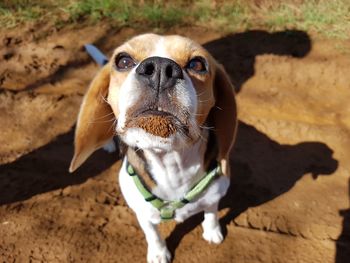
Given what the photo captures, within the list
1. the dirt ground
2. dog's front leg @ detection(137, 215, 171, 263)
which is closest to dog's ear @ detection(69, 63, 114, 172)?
dog's front leg @ detection(137, 215, 171, 263)

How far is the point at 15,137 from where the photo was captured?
15.0 feet

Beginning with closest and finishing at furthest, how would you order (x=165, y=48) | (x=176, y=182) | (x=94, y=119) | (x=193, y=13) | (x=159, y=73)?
(x=159, y=73), (x=165, y=48), (x=94, y=119), (x=176, y=182), (x=193, y=13)

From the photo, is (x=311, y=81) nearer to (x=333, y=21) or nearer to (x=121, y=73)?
Result: (x=333, y=21)

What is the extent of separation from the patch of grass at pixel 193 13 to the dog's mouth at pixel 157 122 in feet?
12.1

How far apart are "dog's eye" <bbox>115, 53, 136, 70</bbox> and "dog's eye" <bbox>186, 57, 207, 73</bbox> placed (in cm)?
32

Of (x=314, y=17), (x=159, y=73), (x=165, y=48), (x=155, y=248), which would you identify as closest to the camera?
(x=159, y=73)

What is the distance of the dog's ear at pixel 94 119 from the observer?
273 cm

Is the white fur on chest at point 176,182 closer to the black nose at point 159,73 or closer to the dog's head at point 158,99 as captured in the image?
the dog's head at point 158,99

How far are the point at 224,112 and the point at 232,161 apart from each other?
1.59 m

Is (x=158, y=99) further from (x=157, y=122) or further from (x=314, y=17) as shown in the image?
(x=314, y=17)

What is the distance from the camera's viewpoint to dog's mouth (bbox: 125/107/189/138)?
86.5 inches

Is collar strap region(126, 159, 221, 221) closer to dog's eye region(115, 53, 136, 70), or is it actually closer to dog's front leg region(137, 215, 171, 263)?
dog's front leg region(137, 215, 171, 263)

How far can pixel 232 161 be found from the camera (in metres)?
4.30

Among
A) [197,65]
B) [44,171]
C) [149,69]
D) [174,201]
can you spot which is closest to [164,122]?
[149,69]
